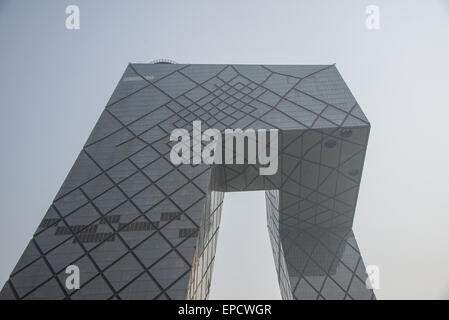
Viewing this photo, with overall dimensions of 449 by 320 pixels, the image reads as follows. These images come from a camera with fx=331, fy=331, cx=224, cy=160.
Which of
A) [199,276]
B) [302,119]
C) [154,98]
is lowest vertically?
[199,276]

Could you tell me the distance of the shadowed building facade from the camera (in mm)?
13469

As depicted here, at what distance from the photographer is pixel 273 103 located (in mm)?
21250

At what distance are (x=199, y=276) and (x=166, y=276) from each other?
3680 mm

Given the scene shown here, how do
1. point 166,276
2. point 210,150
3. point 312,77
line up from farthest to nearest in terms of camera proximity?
point 312,77 → point 210,150 → point 166,276

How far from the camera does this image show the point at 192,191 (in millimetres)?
16250

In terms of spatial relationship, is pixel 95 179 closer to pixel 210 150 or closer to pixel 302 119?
pixel 210 150

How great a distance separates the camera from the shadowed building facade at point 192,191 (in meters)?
13.5

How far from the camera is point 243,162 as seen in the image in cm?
2100

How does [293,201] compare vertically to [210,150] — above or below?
below

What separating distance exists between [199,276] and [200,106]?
34.1ft
